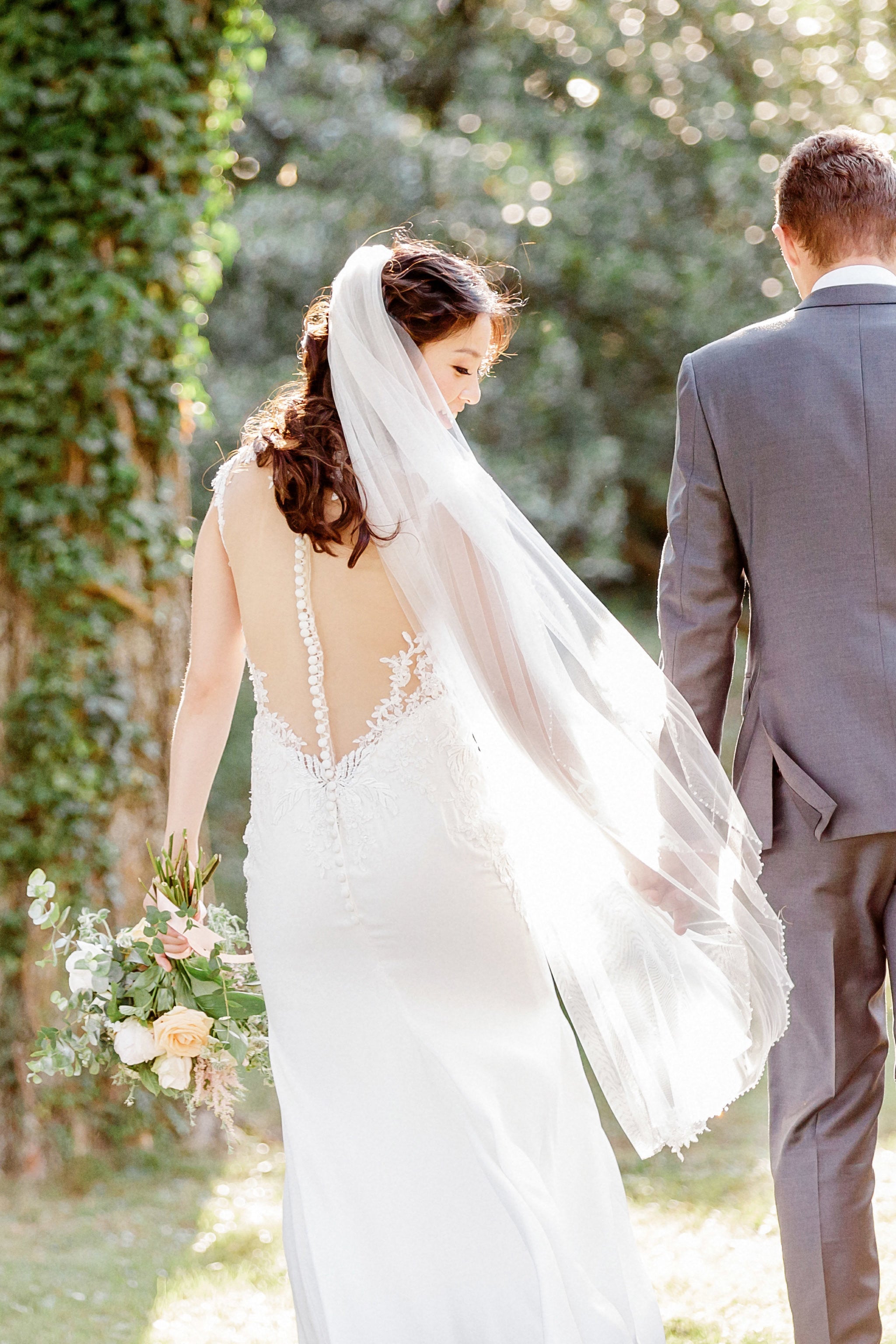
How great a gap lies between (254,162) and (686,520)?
656 cm

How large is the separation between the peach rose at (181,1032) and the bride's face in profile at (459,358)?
1.06 metres

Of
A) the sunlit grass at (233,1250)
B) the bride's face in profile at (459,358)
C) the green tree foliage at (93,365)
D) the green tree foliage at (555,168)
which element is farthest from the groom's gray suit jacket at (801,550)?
the green tree foliage at (555,168)

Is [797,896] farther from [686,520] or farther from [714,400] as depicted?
[714,400]

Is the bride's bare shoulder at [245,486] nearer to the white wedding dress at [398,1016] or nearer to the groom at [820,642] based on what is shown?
the white wedding dress at [398,1016]

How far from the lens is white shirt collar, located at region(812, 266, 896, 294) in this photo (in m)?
2.42

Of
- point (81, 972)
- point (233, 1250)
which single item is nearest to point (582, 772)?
point (81, 972)

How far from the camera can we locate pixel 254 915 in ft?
7.47

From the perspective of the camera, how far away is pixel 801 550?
2379 millimetres

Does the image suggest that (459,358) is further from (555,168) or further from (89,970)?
(555,168)

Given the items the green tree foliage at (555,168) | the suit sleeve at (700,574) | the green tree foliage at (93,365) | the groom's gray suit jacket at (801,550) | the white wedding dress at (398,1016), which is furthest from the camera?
the green tree foliage at (555,168)

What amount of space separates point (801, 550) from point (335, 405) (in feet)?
2.65

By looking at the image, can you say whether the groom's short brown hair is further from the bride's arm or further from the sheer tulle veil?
the bride's arm

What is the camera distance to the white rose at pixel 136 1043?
7.41ft

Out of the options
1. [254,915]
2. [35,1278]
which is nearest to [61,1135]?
[35,1278]
